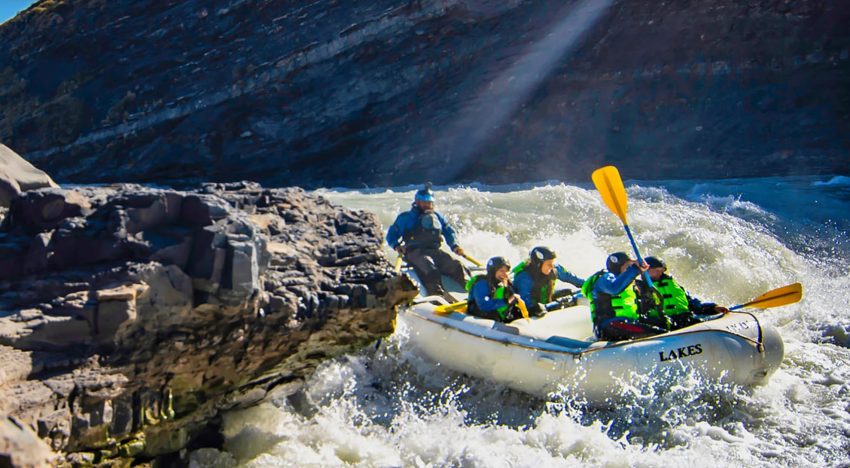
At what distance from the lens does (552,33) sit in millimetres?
17406

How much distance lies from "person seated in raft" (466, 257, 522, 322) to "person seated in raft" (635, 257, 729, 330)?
104 cm

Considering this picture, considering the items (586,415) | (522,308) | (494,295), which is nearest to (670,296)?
(522,308)

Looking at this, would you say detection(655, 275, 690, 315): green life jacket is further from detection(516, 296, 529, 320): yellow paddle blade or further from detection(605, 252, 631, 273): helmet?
detection(516, 296, 529, 320): yellow paddle blade

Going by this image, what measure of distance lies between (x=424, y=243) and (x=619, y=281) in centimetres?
233

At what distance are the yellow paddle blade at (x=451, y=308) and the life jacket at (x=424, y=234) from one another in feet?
3.61

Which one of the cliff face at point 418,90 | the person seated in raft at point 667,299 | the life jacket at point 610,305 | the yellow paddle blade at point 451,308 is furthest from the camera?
the cliff face at point 418,90

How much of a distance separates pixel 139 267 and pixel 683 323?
4.57 metres

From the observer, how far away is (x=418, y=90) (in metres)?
17.7

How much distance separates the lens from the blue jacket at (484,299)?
634 centimetres

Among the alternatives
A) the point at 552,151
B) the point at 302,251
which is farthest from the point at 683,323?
the point at 552,151

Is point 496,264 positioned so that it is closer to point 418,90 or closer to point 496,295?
point 496,295

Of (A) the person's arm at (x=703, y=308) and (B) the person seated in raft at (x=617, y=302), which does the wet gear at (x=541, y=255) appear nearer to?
(B) the person seated in raft at (x=617, y=302)

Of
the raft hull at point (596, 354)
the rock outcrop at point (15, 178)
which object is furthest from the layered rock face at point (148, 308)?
the raft hull at point (596, 354)

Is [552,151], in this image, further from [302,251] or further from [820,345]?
[302,251]
